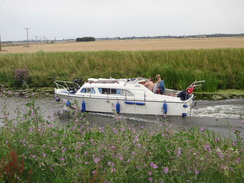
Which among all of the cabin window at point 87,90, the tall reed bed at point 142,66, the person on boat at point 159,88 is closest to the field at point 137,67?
the tall reed bed at point 142,66

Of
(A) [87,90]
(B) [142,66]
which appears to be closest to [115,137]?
(A) [87,90]

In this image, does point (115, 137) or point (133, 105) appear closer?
point (115, 137)

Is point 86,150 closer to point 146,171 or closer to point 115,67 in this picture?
point 146,171

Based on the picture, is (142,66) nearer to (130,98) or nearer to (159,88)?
(159,88)

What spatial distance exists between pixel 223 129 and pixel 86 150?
28.6 ft

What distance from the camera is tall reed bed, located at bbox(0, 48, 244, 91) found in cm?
2162

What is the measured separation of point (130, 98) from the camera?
15.8 metres

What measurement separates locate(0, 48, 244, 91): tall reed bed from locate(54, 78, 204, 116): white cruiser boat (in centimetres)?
520

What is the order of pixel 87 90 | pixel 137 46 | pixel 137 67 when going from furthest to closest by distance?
pixel 137 46
pixel 137 67
pixel 87 90

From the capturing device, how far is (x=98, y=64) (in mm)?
26641

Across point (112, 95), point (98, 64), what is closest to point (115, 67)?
point (98, 64)

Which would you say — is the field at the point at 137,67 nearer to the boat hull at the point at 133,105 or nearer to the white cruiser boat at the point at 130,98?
the white cruiser boat at the point at 130,98

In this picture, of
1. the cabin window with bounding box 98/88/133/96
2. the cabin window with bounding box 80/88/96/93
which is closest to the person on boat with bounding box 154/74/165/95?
the cabin window with bounding box 98/88/133/96

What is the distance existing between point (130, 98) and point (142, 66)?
937 centimetres
